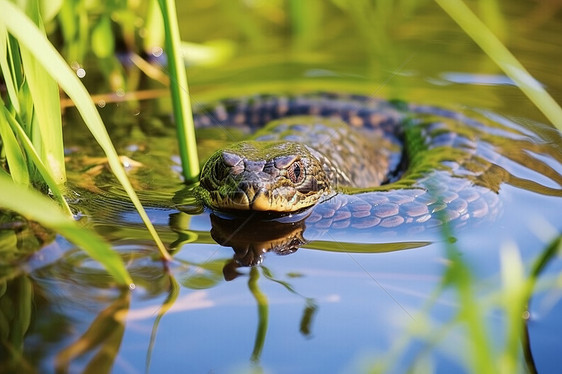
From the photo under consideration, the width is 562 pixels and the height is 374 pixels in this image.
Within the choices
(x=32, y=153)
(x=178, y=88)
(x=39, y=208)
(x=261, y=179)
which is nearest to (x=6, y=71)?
(x=32, y=153)

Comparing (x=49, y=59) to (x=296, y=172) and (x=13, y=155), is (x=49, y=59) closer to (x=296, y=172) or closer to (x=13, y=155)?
(x=13, y=155)

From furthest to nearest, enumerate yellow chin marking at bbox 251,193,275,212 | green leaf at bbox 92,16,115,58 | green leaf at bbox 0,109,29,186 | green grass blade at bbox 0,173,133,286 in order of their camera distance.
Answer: green leaf at bbox 92,16,115,58
yellow chin marking at bbox 251,193,275,212
green leaf at bbox 0,109,29,186
green grass blade at bbox 0,173,133,286

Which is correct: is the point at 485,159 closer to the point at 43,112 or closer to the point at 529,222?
the point at 529,222

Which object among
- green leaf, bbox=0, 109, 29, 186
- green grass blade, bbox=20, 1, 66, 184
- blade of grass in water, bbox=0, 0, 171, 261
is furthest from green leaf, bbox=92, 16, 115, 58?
blade of grass in water, bbox=0, 0, 171, 261

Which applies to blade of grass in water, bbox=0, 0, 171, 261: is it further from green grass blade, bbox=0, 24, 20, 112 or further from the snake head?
the snake head

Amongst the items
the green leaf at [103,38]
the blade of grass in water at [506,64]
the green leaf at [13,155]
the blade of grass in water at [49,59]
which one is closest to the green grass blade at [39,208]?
the blade of grass in water at [49,59]

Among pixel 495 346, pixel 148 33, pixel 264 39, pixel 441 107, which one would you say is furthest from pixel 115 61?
pixel 495 346

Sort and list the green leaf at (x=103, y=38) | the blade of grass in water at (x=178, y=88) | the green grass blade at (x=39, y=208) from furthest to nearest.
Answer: the green leaf at (x=103, y=38) < the blade of grass in water at (x=178, y=88) < the green grass blade at (x=39, y=208)

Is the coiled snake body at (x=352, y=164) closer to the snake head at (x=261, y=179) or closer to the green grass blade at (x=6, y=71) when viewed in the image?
the snake head at (x=261, y=179)
